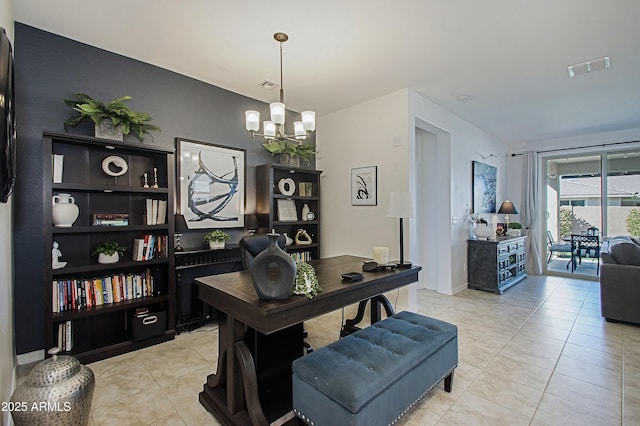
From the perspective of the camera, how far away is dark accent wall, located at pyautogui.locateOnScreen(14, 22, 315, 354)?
2471 millimetres

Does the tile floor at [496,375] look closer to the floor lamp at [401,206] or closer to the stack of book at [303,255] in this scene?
the stack of book at [303,255]

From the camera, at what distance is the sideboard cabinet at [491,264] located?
471cm

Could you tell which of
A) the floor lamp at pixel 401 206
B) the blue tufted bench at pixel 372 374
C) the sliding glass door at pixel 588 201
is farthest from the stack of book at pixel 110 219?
the sliding glass door at pixel 588 201

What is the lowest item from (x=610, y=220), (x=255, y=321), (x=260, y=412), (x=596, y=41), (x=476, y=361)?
(x=476, y=361)

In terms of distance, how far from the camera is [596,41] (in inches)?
106

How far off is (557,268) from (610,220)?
1303mm

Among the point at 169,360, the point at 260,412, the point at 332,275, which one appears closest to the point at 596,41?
the point at 332,275

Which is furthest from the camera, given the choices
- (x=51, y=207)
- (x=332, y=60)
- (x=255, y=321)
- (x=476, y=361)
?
(x=332, y=60)

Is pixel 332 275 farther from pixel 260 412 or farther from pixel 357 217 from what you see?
pixel 357 217

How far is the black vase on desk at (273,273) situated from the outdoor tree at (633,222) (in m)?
6.90

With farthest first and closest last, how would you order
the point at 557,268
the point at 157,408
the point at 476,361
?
the point at 557,268 < the point at 476,361 < the point at 157,408

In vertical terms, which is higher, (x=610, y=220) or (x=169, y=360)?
(x=610, y=220)

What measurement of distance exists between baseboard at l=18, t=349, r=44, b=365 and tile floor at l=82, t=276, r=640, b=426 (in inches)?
19.8

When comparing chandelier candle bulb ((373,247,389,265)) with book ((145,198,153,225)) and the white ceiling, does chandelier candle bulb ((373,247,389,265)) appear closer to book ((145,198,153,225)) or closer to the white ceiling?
the white ceiling
